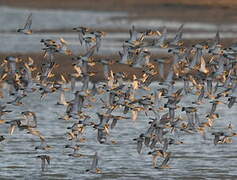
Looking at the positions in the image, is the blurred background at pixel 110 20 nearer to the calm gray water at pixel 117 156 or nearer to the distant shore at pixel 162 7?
the distant shore at pixel 162 7

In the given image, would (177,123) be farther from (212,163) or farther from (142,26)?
(142,26)

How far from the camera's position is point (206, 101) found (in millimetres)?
25172

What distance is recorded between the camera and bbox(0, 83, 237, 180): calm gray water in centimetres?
1758

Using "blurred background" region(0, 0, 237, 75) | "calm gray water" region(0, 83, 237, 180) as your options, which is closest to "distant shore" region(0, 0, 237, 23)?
"blurred background" region(0, 0, 237, 75)

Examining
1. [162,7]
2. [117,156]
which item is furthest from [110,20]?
[117,156]

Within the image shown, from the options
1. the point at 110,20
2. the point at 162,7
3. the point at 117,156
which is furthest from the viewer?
the point at 162,7

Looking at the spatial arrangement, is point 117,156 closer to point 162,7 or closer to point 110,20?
point 110,20

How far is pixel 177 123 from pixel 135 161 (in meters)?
1.06

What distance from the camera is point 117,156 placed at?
19.1 metres

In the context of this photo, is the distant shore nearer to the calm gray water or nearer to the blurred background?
the blurred background

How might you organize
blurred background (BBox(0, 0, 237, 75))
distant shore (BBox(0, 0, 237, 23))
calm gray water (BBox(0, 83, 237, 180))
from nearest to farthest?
calm gray water (BBox(0, 83, 237, 180))
blurred background (BBox(0, 0, 237, 75))
distant shore (BBox(0, 0, 237, 23))

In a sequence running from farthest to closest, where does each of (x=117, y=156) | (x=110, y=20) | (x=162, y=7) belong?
(x=162, y=7)
(x=110, y=20)
(x=117, y=156)

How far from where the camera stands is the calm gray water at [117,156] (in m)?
17.6

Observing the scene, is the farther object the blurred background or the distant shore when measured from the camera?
the distant shore
